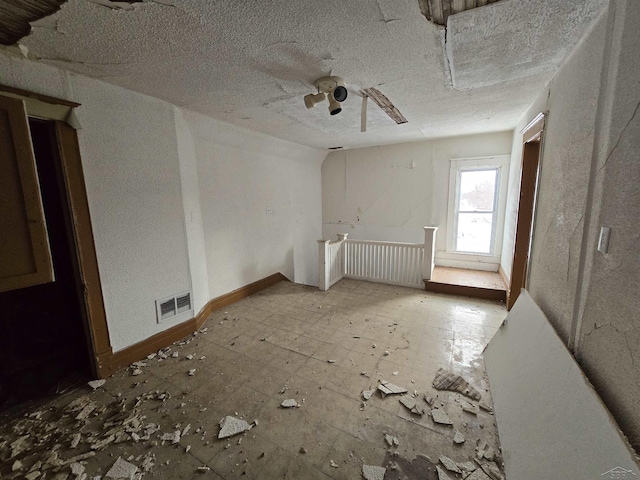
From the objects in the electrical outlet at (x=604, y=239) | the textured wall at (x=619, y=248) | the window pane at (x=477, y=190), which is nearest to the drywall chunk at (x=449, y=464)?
the textured wall at (x=619, y=248)

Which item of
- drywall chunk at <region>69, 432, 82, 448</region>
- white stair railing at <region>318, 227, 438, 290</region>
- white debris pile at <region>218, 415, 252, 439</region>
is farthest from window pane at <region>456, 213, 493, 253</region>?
drywall chunk at <region>69, 432, 82, 448</region>

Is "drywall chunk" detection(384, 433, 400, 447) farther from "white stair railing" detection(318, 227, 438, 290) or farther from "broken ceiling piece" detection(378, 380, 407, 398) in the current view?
"white stair railing" detection(318, 227, 438, 290)

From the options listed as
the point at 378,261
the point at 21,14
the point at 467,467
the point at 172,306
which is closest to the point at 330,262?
the point at 378,261

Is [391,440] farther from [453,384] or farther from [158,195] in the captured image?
[158,195]

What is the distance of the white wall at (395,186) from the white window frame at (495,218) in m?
0.08

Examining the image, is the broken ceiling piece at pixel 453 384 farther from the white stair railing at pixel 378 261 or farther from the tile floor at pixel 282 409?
the white stair railing at pixel 378 261

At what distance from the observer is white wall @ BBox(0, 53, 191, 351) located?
1.90 m

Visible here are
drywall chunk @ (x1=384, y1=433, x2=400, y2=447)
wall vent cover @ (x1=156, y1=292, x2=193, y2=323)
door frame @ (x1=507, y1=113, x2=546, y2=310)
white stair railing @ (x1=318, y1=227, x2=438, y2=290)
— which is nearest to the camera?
drywall chunk @ (x1=384, y1=433, x2=400, y2=447)

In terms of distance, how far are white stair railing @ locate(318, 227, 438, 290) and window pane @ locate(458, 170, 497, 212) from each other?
1.17 m

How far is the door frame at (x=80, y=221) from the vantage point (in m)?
1.70

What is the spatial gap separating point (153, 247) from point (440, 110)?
10.7ft

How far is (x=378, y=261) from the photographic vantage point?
414 centimetres

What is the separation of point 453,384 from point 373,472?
954mm

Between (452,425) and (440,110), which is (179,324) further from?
(440,110)
